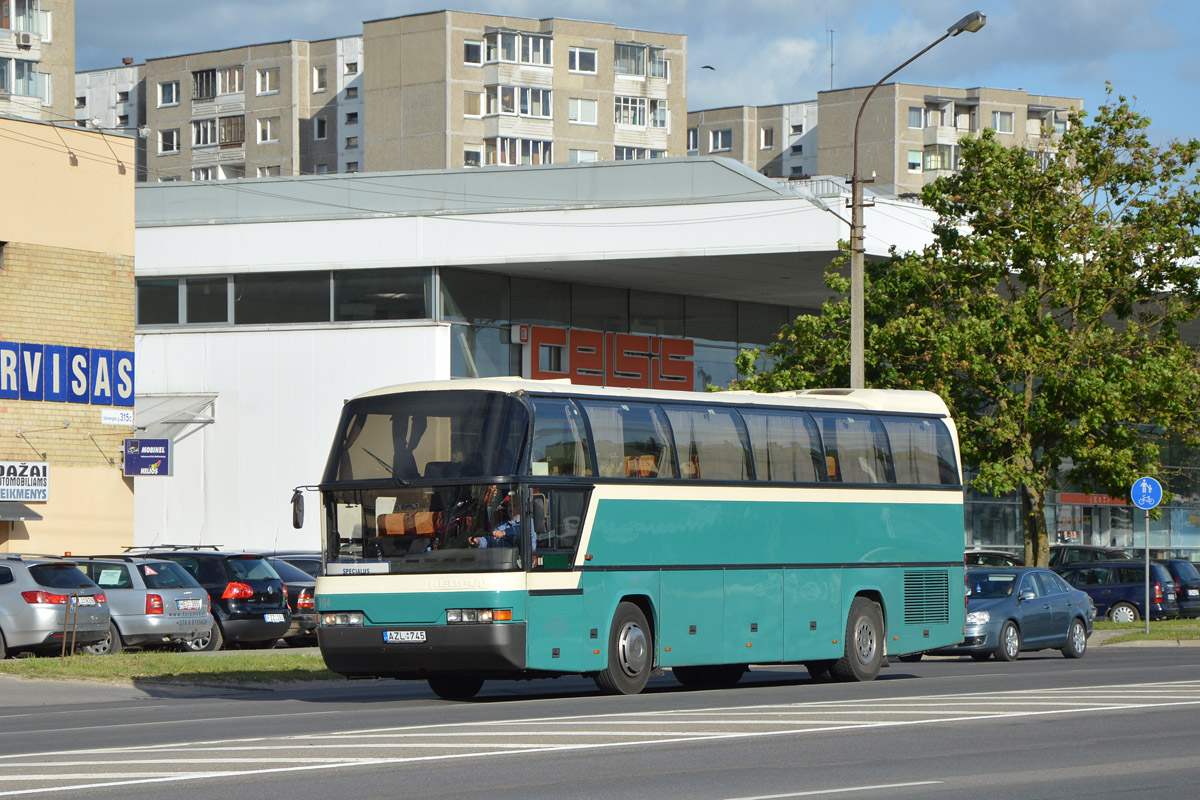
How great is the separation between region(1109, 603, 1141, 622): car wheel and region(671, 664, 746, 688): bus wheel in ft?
66.0

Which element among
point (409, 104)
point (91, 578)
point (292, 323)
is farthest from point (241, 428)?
point (409, 104)

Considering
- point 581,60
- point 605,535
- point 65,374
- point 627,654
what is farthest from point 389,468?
point 581,60

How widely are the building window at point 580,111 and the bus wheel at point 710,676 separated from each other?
8337 centimetres

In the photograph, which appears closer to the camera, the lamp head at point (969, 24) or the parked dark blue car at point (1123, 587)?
the lamp head at point (969, 24)

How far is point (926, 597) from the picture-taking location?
22.2m

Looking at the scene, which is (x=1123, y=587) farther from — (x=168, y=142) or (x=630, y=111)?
(x=168, y=142)

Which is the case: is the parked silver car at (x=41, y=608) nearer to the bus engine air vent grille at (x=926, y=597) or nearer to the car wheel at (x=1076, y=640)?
the bus engine air vent grille at (x=926, y=597)

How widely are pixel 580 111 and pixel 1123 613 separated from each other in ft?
225

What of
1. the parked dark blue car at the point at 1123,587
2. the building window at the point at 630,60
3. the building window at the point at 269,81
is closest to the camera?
the parked dark blue car at the point at 1123,587

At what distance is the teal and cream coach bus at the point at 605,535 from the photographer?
55.4 feet

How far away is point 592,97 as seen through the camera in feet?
336

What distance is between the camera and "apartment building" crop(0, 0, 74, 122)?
3634 inches

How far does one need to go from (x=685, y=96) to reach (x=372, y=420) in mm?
92026

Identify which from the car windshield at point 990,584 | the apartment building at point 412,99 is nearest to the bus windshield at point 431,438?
the car windshield at point 990,584
